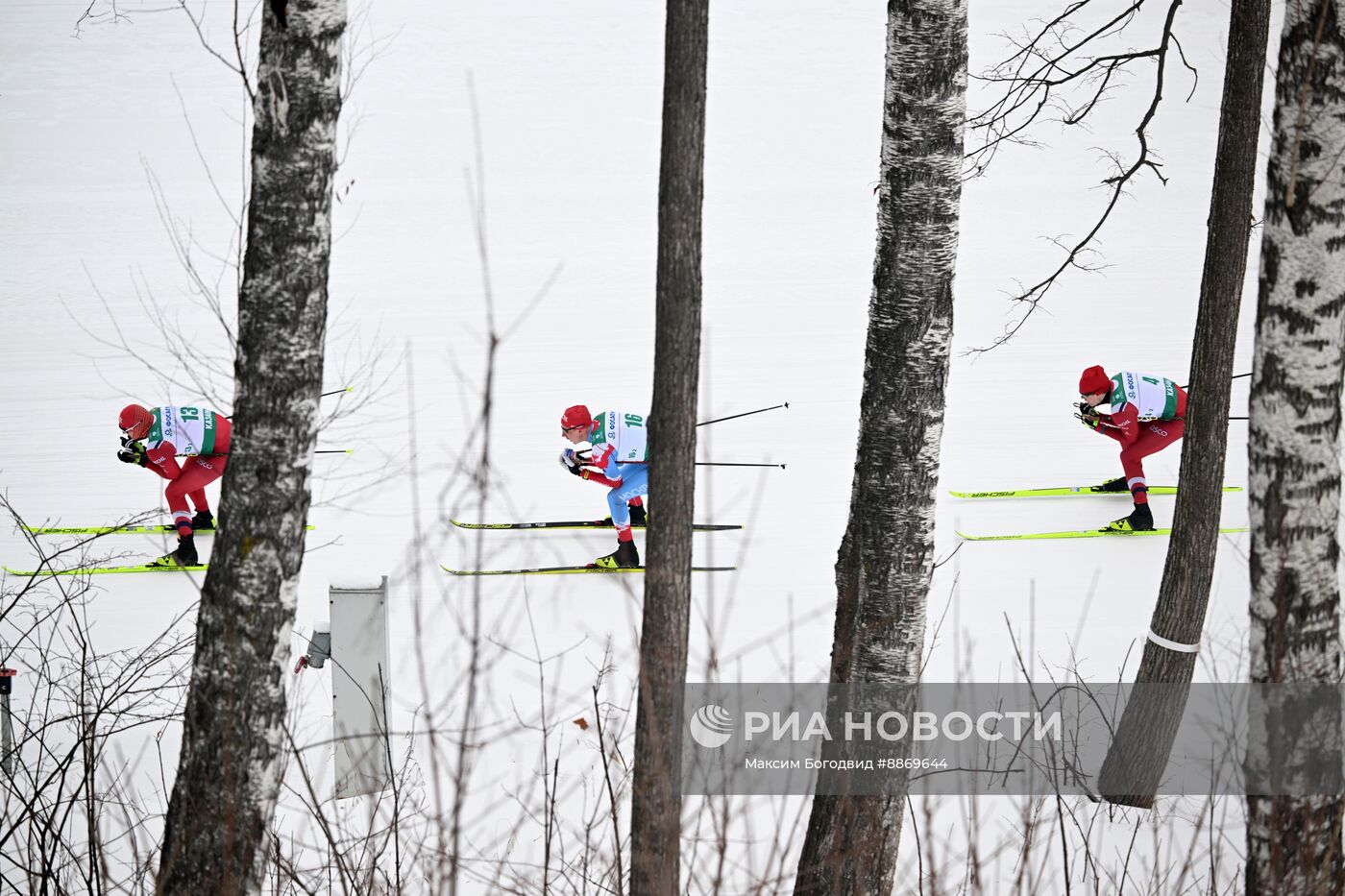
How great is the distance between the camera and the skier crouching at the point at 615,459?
8.51 metres

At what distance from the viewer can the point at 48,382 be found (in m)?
13.0

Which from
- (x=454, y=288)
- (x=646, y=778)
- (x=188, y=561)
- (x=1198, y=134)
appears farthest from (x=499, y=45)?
(x=646, y=778)

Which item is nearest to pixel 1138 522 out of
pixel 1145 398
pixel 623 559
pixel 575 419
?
pixel 1145 398

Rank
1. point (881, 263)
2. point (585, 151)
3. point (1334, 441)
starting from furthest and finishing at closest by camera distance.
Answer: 1. point (585, 151)
2. point (881, 263)
3. point (1334, 441)

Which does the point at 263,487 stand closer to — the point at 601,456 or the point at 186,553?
the point at 601,456

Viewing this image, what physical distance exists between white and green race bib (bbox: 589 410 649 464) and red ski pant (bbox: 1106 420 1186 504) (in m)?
3.22

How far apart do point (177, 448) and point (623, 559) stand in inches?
117

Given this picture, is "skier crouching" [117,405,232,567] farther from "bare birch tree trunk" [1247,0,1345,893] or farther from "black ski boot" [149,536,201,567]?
"bare birch tree trunk" [1247,0,1345,893]

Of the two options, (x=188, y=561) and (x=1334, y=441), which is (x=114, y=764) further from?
(x=1334, y=441)

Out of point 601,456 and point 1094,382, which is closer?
point 601,456

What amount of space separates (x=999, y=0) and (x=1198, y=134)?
5.34 m

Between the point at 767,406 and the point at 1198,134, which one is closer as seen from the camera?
A: the point at 767,406

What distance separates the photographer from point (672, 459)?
3.89m

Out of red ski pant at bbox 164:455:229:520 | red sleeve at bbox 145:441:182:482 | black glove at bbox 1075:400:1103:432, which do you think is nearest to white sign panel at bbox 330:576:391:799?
red ski pant at bbox 164:455:229:520
